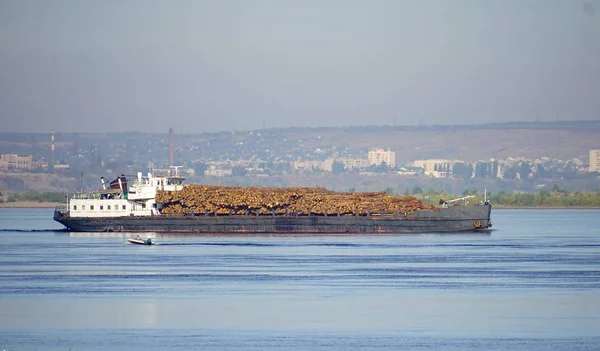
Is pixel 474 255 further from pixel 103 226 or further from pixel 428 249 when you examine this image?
pixel 103 226

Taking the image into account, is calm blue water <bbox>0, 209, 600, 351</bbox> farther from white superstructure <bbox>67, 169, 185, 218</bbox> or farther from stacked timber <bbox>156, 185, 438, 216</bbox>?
stacked timber <bbox>156, 185, 438, 216</bbox>

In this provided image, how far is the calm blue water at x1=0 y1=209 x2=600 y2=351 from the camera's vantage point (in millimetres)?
41281

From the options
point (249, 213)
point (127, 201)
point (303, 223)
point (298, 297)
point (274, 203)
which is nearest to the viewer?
point (298, 297)

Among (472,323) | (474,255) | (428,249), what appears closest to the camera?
(472,323)

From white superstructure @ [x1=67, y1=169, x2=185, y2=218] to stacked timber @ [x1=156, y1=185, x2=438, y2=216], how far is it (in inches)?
31.1

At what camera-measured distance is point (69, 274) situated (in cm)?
6322

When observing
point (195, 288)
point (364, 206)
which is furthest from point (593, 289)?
point (364, 206)

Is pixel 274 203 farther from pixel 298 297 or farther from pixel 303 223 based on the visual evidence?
pixel 298 297

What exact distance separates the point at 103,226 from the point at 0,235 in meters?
10.5

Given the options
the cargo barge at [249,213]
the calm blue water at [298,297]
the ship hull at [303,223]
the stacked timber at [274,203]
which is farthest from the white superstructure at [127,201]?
the calm blue water at [298,297]

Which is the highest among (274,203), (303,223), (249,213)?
(274,203)

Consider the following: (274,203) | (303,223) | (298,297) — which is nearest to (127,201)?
(274,203)

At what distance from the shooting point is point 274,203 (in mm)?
103000

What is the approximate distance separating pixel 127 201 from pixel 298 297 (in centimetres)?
5169
